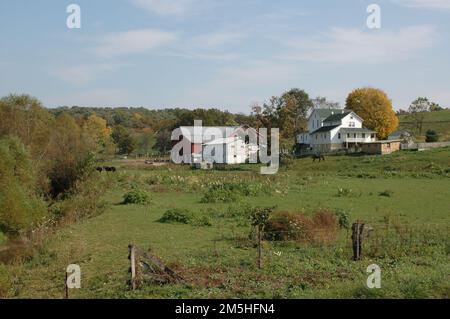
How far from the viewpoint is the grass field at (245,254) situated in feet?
36.5

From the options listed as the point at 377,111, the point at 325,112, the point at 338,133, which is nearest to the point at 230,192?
the point at 338,133

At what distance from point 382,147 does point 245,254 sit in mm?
48172

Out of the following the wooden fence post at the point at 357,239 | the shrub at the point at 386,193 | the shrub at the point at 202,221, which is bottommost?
the shrub at the point at 202,221

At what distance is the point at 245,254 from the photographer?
15.1 meters

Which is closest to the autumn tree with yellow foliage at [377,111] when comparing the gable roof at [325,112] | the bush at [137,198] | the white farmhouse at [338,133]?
the white farmhouse at [338,133]

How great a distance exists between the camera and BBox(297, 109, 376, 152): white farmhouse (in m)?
71.2

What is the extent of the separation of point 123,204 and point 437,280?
21181mm

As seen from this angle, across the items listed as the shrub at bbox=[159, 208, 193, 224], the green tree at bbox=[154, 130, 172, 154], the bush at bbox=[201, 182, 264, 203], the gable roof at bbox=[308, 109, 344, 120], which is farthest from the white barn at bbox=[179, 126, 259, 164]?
the shrub at bbox=[159, 208, 193, 224]

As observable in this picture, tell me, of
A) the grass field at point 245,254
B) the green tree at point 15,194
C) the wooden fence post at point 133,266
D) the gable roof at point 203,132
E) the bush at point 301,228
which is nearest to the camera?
the grass field at point 245,254

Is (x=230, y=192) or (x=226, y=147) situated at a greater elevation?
(x=226, y=147)

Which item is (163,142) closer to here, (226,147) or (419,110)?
(226,147)

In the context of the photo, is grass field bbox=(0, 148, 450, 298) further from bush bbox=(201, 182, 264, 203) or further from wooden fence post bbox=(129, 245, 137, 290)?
bush bbox=(201, 182, 264, 203)

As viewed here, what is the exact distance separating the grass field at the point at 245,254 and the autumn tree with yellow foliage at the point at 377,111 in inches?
1912

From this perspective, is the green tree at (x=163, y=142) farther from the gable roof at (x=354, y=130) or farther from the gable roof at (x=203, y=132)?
the gable roof at (x=354, y=130)
